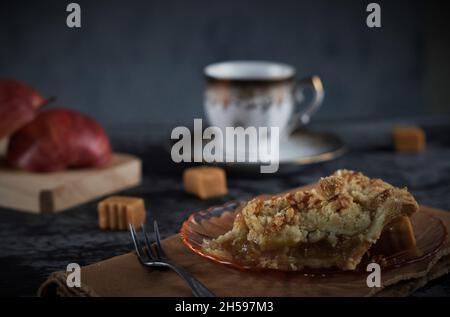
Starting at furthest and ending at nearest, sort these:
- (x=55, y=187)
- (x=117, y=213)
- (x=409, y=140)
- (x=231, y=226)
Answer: (x=409, y=140) < (x=55, y=187) < (x=117, y=213) < (x=231, y=226)

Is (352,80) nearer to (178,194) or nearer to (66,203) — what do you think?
(178,194)

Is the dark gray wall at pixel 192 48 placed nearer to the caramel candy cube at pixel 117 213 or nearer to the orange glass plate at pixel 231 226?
the caramel candy cube at pixel 117 213

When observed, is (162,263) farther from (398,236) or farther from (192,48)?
(192,48)

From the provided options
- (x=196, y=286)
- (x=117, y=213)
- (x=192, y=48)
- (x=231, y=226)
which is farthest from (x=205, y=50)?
(x=196, y=286)

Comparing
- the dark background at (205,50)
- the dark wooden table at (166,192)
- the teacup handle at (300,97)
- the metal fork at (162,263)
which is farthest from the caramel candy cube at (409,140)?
the metal fork at (162,263)

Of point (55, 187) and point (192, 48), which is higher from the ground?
point (192, 48)

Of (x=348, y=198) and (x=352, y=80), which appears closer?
(x=348, y=198)

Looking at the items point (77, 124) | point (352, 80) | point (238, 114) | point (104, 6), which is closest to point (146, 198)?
point (77, 124)
